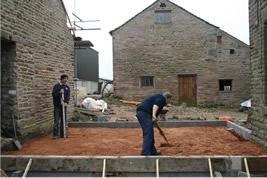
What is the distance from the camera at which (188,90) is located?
18.3m

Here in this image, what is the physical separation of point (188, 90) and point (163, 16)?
5.89 metres

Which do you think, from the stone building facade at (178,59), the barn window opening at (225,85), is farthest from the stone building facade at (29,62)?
the barn window opening at (225,85)

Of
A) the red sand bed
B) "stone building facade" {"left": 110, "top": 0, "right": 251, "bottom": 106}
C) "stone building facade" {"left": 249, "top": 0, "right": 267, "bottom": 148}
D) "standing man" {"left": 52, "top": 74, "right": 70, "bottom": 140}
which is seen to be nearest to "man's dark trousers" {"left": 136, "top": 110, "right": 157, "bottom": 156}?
the red sand bed

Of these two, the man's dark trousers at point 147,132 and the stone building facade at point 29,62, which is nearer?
the man's dark trousers at point 147,132

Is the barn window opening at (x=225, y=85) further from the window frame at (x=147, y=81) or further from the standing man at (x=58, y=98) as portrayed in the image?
the standing man at (x=58, y=98)

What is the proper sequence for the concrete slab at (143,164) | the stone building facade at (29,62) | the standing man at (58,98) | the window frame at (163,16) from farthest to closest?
the window frame at (163,16) → the standing man at (58,98) → the stone building facade at (29,62) → the concrete slab at (143,164)

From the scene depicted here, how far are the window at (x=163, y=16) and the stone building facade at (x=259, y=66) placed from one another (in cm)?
1176

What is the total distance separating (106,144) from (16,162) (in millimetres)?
2551

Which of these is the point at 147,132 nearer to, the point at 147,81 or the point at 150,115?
the point at 150,115

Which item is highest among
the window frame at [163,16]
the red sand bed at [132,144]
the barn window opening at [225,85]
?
the window frame at [163,16]

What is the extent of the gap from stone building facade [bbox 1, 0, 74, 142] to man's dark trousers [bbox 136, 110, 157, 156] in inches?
143

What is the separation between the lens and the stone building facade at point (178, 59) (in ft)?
59.4

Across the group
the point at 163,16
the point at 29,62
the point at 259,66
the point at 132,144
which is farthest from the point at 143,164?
the point at 163,16

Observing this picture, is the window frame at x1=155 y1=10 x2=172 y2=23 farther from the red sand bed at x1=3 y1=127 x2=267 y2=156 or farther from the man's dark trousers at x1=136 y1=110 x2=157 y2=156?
the man's dark trousers at x1=136 y1=110 x2=157 y2=156
